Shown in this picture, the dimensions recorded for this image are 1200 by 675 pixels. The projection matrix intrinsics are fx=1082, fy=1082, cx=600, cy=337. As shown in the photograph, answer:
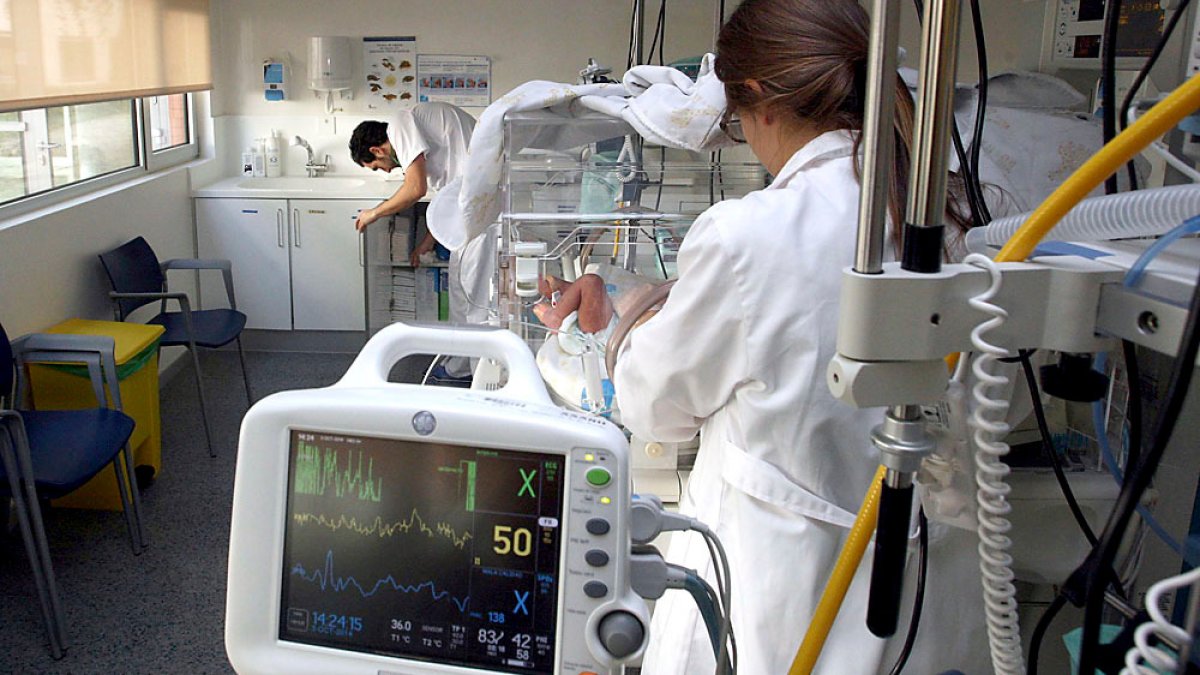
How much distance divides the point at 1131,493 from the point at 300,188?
4.83 m

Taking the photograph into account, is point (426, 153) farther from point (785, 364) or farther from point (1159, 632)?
point (1159, 632)

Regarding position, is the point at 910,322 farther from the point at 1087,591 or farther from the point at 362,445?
the point at 362,445

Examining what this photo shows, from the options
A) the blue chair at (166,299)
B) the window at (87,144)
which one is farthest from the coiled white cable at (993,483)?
the window at (87,144)

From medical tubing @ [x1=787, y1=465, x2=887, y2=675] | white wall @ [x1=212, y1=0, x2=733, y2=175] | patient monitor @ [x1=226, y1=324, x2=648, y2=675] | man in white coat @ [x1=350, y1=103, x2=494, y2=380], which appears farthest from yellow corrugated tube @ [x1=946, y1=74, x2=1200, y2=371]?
white wall @ [x1=212, y1=0, x2=733, y2=175]

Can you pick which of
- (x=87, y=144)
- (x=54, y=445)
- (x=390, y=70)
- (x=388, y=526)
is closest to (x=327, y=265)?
(x=390, y=70)

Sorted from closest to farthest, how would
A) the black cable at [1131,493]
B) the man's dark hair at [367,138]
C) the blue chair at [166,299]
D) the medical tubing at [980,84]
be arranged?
the black cable at [1131,493]
the medical tubing at [980,84]
the blue chair at [166,299]
the man's dark hair at [367,138]

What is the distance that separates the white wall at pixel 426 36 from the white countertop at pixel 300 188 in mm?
289

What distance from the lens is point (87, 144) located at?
14.1ft

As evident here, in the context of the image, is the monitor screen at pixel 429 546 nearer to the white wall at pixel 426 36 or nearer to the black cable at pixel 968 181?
the black cable at pixel 968 181

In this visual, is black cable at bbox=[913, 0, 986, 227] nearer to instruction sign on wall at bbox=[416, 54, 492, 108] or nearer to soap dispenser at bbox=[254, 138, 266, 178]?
instruction sign on wall at bbox=[416, 54, 492, 108]

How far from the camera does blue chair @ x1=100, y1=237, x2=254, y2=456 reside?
3857 mm

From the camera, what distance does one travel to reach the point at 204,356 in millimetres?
5141

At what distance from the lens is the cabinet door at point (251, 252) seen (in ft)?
16.4

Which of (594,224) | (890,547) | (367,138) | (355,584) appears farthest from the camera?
(367,138)
